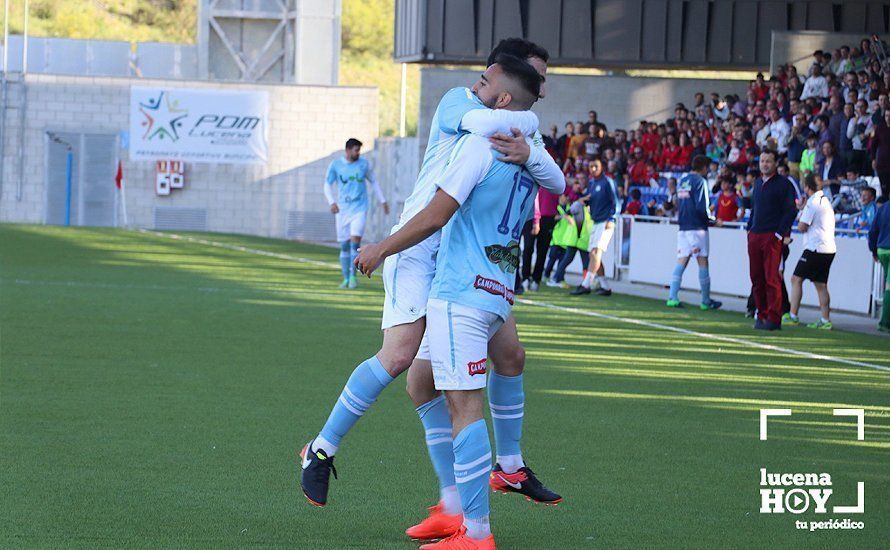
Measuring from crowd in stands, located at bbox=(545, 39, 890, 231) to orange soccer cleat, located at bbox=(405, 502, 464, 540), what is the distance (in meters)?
14.7

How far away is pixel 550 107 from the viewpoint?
125ft

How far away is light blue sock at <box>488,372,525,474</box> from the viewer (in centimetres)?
612

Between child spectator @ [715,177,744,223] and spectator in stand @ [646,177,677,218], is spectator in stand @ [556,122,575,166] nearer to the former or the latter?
spectator in stand @ [646,177,677,218]

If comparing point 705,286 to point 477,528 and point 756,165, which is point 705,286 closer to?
point 756,165

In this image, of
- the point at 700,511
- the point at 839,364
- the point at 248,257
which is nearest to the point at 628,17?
the point at 248,257

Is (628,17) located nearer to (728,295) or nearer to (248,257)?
(248,257)

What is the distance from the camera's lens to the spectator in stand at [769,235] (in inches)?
634

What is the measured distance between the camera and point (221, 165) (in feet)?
139

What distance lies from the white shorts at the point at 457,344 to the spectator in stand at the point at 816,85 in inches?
908

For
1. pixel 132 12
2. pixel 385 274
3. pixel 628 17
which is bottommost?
pixel 385 274

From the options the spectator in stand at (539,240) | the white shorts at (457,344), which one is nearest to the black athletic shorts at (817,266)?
the spectator in stand at (539,240)

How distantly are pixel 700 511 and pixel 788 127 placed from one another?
21.2 metres

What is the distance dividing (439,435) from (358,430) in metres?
2.49

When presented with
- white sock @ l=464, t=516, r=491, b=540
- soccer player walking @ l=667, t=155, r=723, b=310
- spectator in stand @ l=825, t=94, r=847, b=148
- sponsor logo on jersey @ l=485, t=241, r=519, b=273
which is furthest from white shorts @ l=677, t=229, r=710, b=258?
white sock @ l=464, t=516, r=491, b=540
